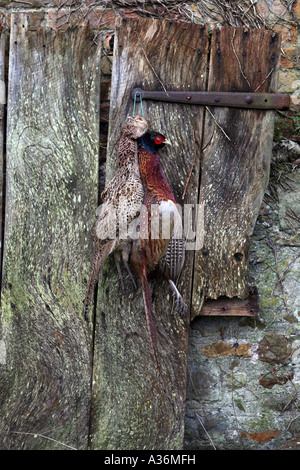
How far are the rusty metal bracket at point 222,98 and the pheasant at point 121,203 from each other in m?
0.16

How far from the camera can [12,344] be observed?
2123 mm

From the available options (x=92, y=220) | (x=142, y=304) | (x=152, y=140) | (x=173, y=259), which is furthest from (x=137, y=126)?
(x=142, y=304)

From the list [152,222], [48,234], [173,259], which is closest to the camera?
[152,222]

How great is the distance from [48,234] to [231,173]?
32.8 inches

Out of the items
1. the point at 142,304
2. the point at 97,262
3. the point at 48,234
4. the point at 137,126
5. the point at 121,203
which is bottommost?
the point at 142,304

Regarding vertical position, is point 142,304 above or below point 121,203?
below

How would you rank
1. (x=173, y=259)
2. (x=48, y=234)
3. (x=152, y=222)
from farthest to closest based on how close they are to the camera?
1. (x=48, y=234)
2. (x=173, y=259)
3. (x=152, y=222)

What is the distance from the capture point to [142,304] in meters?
2.13

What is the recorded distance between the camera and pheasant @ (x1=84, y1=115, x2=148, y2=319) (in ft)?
6.31

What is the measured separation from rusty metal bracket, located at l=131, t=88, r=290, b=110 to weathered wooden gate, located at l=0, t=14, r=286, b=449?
0.10ft

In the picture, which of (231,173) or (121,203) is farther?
(231,173)
